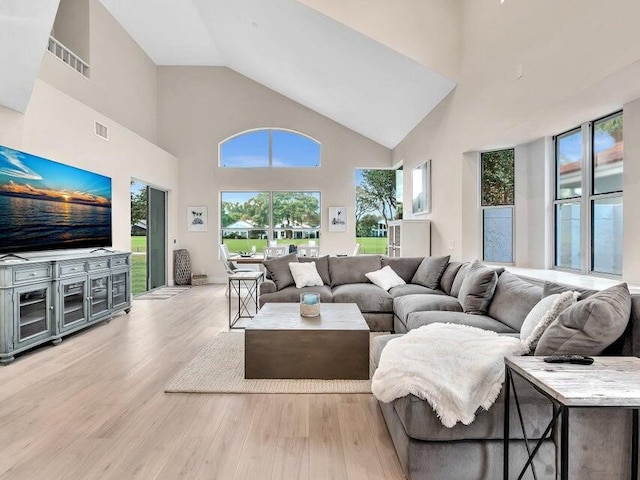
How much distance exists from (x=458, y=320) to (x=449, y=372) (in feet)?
4.78

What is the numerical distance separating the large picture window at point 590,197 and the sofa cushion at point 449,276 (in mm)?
1058

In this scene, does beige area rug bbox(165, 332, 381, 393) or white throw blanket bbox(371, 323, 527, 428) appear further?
beige area rug bbox(165, 332, 381, 393)

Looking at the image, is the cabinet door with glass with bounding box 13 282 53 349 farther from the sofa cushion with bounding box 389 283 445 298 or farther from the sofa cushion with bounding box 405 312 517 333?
the sofa cushion with bounding box 389 283 445 298

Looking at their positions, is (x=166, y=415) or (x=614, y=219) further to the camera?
(x=614, y=219)

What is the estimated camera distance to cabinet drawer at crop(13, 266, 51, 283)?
11.8 ft

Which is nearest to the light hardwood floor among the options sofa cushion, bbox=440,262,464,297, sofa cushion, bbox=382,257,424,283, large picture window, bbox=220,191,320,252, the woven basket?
sofa cushion, bbox=440,262,464,297

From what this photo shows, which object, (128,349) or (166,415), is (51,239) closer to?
(128,349)

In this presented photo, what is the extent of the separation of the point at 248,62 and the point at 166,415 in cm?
745

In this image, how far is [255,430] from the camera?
2375 millimetres

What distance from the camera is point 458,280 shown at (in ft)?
14.0

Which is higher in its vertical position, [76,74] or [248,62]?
[248,62]

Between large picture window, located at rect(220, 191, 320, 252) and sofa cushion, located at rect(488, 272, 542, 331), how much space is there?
20.2 feet

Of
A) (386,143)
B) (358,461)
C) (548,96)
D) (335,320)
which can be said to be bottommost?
(358,461)

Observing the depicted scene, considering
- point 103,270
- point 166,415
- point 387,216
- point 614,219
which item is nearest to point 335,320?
point 166,415
